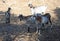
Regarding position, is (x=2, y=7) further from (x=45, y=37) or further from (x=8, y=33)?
(x=45, y=37)

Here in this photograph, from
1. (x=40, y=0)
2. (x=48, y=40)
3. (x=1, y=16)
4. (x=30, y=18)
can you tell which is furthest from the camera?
(x=40, y=0)

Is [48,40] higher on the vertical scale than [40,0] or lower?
lower

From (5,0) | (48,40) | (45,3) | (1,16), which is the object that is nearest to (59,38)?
(48,40)

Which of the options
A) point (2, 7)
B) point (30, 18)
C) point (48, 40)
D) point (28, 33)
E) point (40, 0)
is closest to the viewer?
point (48, 40)

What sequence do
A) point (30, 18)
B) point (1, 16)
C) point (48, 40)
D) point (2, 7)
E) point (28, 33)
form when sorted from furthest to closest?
1. point (2, 7)
2. point (1, 16)
3. point (30, 18)
4. point (28, 33)
5. point (48, 40)

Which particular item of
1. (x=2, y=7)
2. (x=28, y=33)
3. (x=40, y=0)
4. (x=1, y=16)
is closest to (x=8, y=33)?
(x=28, y=33)

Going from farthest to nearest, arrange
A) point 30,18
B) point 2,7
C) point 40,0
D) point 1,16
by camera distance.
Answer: point 40,0 < point 2,7 < point 1,16 < point 30,18

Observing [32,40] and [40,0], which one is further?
[40,0]

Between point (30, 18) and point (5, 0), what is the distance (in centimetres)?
678

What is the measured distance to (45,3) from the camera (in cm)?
1977

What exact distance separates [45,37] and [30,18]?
2.42m

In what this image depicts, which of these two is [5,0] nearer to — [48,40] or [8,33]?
[8,33]

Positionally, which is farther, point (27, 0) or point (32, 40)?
point (27, 0)

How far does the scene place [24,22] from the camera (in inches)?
606
